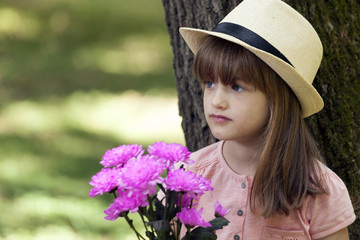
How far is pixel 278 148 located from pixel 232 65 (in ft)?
1.19

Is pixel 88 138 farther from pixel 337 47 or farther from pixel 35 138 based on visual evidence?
pixel 337 47

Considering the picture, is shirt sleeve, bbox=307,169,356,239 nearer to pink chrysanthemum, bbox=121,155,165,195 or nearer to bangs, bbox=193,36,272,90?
bangs, bbox=193,36,272,90

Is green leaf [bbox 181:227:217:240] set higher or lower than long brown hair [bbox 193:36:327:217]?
lower

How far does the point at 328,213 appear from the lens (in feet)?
7.40

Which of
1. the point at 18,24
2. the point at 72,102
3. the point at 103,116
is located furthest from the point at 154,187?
the point at 18,24

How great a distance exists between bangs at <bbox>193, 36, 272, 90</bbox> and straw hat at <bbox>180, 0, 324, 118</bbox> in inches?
1.4

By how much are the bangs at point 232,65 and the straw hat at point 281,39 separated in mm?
36

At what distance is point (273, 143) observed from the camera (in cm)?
220

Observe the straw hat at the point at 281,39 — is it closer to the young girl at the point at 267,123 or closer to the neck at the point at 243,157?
the young girl at the point at 267,123

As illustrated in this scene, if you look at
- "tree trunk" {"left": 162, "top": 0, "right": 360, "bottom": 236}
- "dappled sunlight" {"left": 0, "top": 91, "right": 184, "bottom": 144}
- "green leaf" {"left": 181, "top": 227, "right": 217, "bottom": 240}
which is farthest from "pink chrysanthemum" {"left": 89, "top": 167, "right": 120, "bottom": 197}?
"dappled sunlight" {"left": 0, "top": 91, "right": 184, "bottom": 144}

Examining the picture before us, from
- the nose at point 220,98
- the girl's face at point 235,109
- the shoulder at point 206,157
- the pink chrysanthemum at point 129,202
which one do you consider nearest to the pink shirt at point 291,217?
the shoulder at point 206,157

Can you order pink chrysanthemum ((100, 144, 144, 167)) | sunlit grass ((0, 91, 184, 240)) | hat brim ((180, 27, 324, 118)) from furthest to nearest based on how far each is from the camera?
sunlit grass ((0, 91, 184, 240)) < hat brim ((180, 27, 324, 118)) < pink chrysanthemum ((100, 144, 144, 167))

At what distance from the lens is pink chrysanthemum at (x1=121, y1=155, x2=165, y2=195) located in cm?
169

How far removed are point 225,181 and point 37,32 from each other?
4916 millimetres
